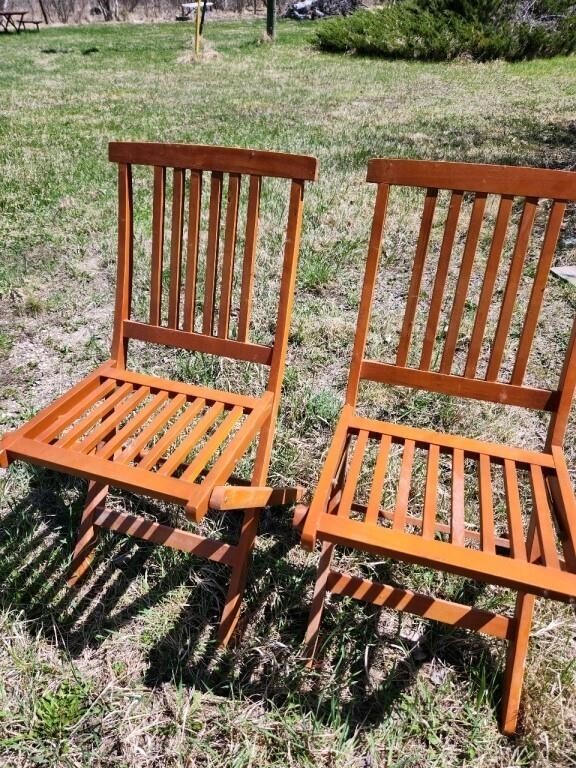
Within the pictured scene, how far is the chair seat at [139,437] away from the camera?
1554mm

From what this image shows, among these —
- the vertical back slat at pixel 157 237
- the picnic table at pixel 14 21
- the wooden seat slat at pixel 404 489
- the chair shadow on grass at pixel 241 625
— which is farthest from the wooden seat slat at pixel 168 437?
the picnic table at pixel 14 21

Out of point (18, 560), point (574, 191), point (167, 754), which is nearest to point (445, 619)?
point (167, 754)

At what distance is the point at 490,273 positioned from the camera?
1.82m

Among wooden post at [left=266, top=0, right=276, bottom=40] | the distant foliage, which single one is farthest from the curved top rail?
wooden post at [left=266, top=0, right=276, bottom=40]

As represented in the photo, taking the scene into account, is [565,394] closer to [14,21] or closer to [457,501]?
[457,501]

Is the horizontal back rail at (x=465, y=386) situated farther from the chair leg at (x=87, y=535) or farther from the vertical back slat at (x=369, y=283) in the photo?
the chair leg at (x=87, y=535)

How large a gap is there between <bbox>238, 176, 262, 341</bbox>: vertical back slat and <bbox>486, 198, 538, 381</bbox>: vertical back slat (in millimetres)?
784

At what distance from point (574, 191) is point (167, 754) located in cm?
185

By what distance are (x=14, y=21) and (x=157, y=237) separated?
2451 centimetres

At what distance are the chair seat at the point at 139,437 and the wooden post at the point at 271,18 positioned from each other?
656 inches

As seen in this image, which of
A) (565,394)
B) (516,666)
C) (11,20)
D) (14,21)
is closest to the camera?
(516,666)

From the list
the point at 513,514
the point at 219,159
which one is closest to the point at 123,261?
the point at 219,159

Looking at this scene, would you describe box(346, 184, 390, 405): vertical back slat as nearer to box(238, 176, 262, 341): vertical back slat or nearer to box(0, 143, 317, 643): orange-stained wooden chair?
box(0, 143, 317, 643): orange-stained wooden chair

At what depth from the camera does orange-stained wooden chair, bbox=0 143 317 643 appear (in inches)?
65.8
